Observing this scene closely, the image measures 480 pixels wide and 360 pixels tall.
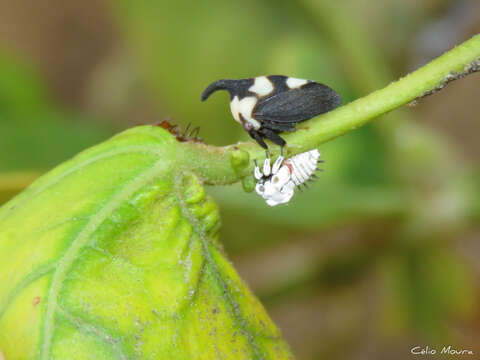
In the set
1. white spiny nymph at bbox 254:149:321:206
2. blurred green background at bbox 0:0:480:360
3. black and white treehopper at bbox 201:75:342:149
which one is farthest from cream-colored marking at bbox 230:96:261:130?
blurred green background at bbox 0:0:480:360

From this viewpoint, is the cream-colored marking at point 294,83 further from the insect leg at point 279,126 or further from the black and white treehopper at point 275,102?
the insect leg at point 279,126

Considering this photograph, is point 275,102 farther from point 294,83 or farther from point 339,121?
point 339,121

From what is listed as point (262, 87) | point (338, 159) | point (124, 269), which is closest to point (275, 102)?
point (262, 87)

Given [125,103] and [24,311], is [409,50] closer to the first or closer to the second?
[125,103]

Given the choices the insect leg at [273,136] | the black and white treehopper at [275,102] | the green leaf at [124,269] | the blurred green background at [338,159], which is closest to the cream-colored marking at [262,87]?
the black and white treehopper at [275,102]

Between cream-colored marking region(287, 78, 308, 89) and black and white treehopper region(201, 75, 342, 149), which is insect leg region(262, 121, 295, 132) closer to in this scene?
black and white treehopper region(201, 75, 342, 149)
